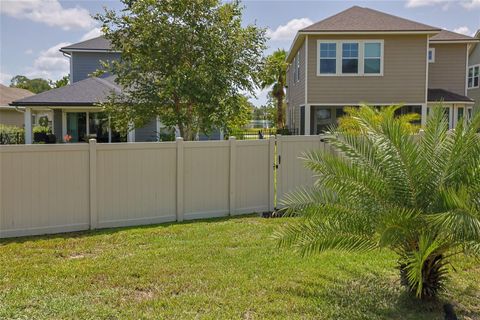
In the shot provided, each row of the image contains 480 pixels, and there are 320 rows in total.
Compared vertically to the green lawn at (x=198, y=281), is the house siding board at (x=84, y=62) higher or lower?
higher

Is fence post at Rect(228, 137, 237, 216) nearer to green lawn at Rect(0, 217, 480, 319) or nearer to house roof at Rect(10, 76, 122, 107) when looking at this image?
green lawn at Rect(0, 217, 480, 319)

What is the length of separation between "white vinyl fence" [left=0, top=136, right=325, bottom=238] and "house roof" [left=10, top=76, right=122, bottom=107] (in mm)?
Result: 10279

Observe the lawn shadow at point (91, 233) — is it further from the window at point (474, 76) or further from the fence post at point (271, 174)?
the window at point (474, 76)

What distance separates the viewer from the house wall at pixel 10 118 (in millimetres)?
32125

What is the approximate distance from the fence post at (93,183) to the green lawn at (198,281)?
1.74 feet

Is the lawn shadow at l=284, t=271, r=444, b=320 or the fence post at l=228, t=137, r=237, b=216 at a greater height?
the fence post at l=228, t=137, r=237, b=216

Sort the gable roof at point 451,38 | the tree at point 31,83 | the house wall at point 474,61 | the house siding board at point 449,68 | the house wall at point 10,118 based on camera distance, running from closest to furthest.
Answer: the gable roof at point 451,38 → the house siding board at point 449,68 → the house wall at point 474,61 → the house wall at point 10,118 → the tree at point 31,83

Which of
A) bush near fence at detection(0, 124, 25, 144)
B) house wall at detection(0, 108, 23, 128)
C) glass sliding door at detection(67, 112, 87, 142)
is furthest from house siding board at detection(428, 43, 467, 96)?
house wall at detection(0, 108, 23, 128)

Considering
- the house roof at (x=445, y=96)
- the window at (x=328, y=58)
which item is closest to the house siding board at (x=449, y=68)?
the house roof at (x=445, y=96)

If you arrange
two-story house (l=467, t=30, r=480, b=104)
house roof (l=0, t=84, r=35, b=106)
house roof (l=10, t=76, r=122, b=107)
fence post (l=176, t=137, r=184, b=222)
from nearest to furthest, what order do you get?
fence post (l=176, t=137, r=184, b=222) → house roof (l=10, t=76, r=122, b=107) → two-story house (l=467, t=30, r=480, b=104) → house roof (l=0, t=84, r=35, b=106)

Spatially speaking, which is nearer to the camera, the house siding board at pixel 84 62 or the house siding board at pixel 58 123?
the house siding board at pixel 58 123

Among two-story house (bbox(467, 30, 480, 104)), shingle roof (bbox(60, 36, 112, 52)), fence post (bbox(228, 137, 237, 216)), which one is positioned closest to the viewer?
A: fence post (bbox(228, 137, 237, 216))

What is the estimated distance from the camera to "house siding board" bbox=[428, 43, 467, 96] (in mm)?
21953

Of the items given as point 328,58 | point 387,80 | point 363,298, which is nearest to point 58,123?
point 328,58
